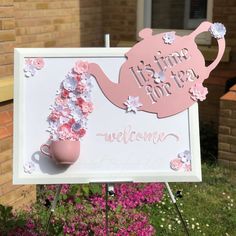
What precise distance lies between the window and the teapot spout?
4.01m

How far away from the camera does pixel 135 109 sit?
119 inches

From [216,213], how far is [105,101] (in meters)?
2.02

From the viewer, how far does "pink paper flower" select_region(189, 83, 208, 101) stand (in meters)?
3.01

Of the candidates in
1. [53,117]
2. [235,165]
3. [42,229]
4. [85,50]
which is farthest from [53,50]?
[235,165]

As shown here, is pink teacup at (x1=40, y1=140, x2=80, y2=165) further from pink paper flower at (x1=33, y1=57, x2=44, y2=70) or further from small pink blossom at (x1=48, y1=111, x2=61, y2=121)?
pink paper flower at (x1=33, y1=57, x2=44, y2=70)

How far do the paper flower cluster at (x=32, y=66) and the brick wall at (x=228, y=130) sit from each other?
2822mm

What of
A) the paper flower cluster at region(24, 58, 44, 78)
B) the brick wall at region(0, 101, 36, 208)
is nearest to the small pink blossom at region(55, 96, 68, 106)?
the paper flower cluster at region(24, 58, 44, 78)

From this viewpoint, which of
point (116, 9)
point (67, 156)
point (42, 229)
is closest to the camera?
point (67, 156)

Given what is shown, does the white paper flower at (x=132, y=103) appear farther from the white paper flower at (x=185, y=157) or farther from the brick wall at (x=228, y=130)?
the brick wall at (x=228, y=130)

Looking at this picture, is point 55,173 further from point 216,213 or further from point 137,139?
point 216,213

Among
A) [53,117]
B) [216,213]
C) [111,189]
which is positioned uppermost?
[53,117]

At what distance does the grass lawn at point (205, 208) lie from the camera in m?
4.27

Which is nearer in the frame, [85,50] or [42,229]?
[85,50]

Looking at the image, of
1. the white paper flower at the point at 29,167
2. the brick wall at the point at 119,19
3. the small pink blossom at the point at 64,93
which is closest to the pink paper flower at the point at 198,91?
the small pink blossom at the point at 64,93
